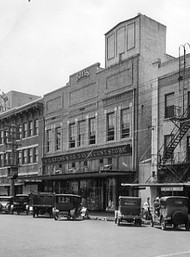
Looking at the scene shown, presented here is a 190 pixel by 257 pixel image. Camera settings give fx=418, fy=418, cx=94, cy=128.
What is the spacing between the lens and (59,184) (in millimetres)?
41719

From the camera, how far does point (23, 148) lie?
47594 mm

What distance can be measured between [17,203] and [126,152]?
10.8 m

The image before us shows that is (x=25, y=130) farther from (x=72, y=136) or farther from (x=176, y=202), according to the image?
(x=176, y=202)

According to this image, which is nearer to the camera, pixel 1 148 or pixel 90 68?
pixel 90 68

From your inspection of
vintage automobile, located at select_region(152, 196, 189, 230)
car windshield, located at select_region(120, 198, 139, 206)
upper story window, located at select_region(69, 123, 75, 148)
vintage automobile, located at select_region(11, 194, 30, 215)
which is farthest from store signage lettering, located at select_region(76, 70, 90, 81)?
vintage automobile, located at select_region(152, 196, 189, 230)

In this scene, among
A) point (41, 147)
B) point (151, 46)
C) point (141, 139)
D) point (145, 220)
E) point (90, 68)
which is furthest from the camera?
point (41, 147)

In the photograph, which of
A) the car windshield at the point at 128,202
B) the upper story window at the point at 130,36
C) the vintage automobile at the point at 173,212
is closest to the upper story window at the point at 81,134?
the upper story window at the point at 130,36

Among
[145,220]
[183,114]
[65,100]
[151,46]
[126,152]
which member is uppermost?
[151,46]

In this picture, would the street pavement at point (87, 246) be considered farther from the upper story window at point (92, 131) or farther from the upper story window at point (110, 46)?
the upper story window at point (110, 46)

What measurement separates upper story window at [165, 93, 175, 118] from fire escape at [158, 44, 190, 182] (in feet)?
3.84

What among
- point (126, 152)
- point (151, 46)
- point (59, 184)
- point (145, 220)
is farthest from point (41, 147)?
point (145, 220)

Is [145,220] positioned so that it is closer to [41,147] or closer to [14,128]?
[41,147]

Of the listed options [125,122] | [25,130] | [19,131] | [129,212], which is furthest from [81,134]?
[129,212]

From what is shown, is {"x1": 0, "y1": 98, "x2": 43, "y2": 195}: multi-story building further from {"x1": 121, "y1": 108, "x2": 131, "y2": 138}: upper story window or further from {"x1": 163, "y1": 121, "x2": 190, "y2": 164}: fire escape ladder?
{"x1": 163, "y1": 121, "x2": 190, "y2": 164}: fire escape ladder
